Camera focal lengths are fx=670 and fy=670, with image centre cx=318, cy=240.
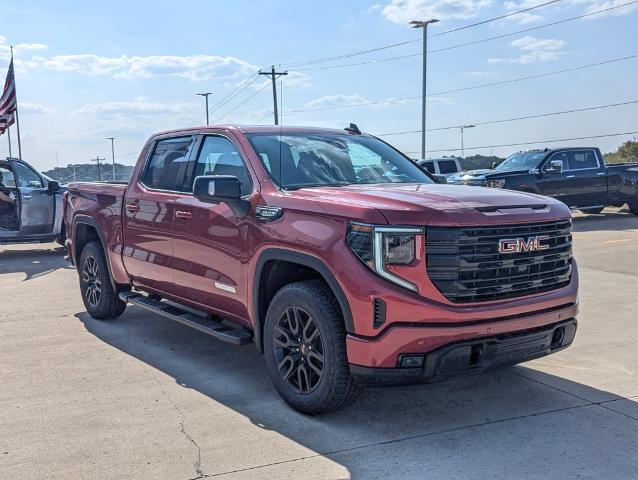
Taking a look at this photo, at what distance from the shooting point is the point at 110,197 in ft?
22.2

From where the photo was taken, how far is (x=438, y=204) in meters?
4.04

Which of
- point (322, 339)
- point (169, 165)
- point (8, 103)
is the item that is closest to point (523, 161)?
point (169, 165)

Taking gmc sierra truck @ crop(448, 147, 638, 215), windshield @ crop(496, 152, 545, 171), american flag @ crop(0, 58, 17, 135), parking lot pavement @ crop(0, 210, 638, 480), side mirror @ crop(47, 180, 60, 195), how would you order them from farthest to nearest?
american flag @ crop(0, 58, 17, 135)
windshield @ crop(496, 152, 545, 171)
gmc sierra truck @ crop(448, 147, 638, 215)
side mirror @ crop(47, 180, 60, 195)
parking lot pavement @ crop(0, 210, 638, 480)

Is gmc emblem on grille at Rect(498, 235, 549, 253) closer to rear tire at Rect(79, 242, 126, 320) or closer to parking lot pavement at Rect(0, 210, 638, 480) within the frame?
parking lot pavement at Rect(0, 210, 638, 480)

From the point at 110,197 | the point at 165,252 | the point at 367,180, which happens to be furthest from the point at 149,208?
the point at 367,180

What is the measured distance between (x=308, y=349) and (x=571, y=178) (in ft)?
50.5

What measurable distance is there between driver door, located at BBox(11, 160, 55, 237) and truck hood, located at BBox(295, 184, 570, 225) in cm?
987

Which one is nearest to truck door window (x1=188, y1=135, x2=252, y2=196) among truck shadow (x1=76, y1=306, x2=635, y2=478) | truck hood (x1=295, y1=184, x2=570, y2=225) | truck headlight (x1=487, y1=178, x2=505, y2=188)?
truck hood (x1=295, y1=184, x2=570, y2=225)

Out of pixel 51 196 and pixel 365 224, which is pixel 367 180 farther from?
pixel 51 196

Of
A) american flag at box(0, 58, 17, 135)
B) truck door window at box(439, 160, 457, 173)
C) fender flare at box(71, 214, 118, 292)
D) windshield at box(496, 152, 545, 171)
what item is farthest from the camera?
truck door window at box(439, 160, 457, 173)

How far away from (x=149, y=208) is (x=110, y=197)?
95 centimetres

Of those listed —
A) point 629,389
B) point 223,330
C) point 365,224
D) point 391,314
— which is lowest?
point 629,389

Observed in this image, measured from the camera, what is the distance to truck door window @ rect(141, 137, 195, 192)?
19.3 ft

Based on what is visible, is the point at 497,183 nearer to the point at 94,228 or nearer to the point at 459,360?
the point at 94,228
